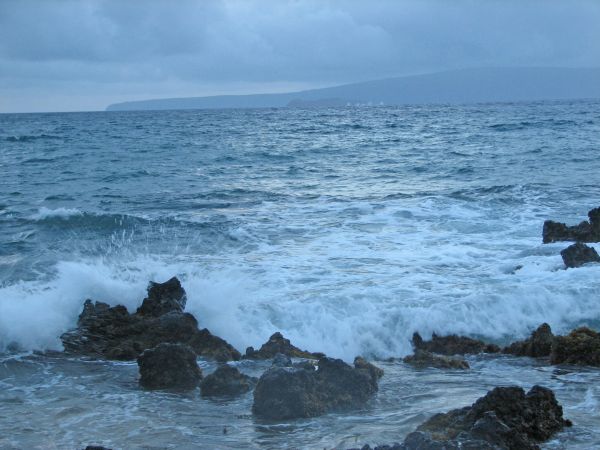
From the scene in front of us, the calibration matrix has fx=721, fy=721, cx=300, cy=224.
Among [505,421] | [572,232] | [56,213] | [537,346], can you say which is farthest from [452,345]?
[56,213]

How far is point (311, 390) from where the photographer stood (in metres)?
6.55

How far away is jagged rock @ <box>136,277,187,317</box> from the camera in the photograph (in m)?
9.95

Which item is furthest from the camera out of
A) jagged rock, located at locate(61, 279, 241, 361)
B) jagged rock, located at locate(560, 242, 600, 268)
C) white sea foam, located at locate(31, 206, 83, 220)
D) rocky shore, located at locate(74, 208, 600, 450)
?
white sea foam, located at locate(31, 206, 83, 220)

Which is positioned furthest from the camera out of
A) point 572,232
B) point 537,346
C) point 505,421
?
point 572,232

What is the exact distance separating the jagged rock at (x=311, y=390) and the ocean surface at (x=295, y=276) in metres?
0.15

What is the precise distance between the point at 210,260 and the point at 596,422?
875 centimetres

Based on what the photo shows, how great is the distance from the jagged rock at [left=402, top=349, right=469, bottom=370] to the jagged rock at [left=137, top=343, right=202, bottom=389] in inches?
95.5

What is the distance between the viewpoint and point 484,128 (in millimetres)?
49188

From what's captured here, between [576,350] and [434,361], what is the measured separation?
5.07 feet

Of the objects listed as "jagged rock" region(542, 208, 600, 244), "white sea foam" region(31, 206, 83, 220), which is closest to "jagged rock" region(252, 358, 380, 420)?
"jagged rock" region(542, 208, 600, 244)

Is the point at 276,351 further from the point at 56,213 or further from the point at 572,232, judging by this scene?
the point at 56,213

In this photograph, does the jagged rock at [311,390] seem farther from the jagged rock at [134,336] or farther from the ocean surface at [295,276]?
the jagged rock at [134,336]

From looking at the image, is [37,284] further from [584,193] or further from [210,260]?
[584,193]

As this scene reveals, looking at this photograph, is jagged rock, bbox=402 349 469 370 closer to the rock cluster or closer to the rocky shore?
the rocky shore
